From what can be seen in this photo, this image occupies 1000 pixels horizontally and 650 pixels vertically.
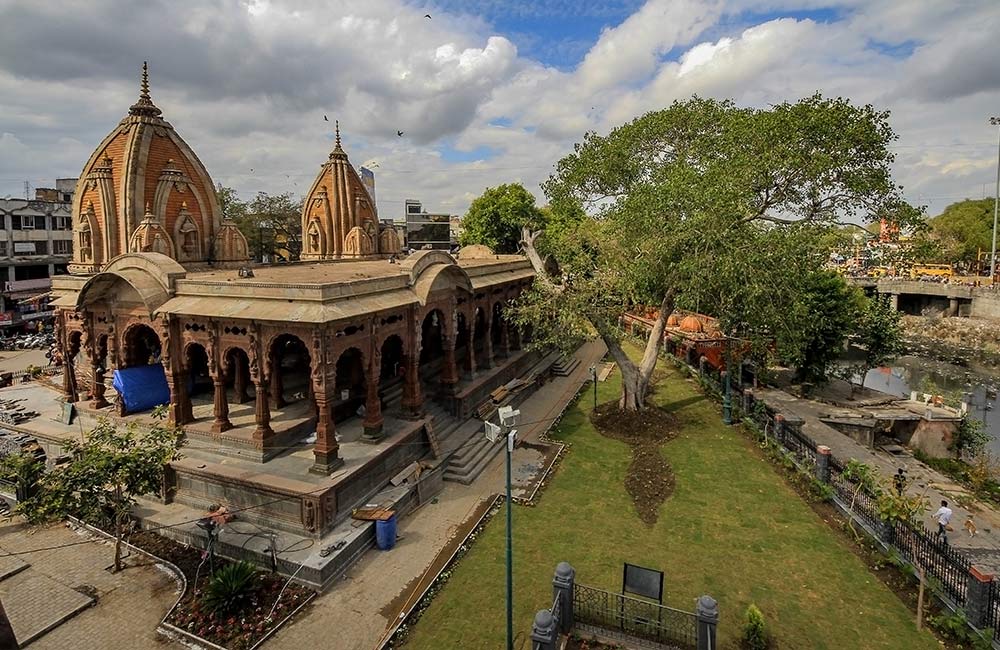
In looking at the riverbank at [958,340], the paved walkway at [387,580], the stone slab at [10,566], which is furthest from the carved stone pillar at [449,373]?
the riverbank at [958,340]

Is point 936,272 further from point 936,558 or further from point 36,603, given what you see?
Answer: point 36,603

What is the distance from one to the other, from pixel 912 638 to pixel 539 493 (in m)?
8.62

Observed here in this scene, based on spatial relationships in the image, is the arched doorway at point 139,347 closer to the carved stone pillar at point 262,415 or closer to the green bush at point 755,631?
the carved stone pillar at point 262,415

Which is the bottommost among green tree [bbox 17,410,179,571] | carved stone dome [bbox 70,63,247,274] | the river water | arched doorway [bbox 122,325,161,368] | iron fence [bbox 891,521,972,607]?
the river water

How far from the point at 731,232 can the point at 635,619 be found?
42.6 feet

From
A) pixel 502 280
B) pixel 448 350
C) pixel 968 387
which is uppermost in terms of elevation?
pixel 502 280

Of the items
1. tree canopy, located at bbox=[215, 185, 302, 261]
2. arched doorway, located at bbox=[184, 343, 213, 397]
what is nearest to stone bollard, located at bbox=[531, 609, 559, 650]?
arched doorway, located at bbox=[184, 343, 213, 397]

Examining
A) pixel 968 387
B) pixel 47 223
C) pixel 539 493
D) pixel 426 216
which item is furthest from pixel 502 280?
pixel 426 216

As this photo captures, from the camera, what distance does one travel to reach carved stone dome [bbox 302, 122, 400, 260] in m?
31.1

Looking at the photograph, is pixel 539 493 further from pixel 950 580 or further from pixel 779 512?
pixel 950 580

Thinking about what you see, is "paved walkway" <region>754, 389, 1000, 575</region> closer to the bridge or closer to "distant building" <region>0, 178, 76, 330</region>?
the bridge

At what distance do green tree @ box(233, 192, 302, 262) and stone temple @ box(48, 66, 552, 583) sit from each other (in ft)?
81.0

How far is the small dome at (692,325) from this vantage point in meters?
32.3

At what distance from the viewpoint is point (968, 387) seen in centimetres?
3434
